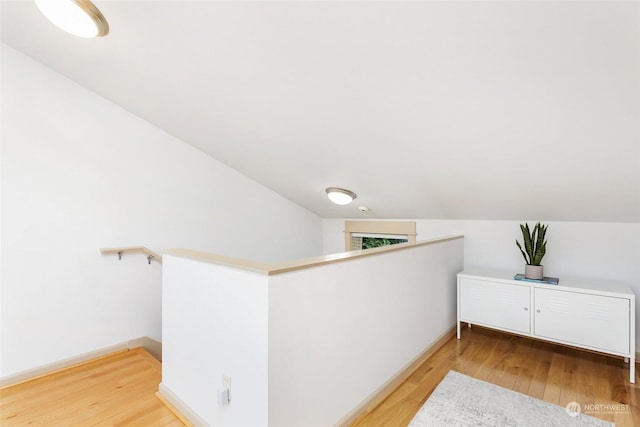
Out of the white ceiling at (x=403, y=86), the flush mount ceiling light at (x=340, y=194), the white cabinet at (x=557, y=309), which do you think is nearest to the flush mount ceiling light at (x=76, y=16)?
the white ceiling at (x=403, y=86)

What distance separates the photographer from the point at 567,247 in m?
2.86

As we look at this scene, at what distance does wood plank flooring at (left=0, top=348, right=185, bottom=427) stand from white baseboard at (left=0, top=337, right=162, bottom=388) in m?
0.04

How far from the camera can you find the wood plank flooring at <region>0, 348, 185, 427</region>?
1834 mm

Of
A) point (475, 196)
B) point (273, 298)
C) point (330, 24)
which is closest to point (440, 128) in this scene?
point (330, 24)

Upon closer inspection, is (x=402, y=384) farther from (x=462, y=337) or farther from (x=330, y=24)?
(x=330, y=24)

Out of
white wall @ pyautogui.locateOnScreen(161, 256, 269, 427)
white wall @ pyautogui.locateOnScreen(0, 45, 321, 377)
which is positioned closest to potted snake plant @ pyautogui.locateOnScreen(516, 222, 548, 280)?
white wall @ pyautogui.locateOnScreen(161, 256, 269, 427)

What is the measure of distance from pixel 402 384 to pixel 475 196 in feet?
5.44

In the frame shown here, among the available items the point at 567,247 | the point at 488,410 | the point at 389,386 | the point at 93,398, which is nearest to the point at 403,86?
the point at 389,386

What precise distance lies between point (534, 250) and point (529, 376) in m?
1.06

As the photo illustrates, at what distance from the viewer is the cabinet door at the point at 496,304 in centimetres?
271

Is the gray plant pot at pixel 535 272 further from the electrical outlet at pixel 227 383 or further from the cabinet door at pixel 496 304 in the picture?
the electrical outlet at pixel 227 383

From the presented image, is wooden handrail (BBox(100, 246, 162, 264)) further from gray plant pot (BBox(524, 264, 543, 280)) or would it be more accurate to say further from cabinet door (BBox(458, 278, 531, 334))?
gray plant pot (BBox(524, 264, 543, 280))

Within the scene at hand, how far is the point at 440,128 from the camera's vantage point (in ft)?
6.30

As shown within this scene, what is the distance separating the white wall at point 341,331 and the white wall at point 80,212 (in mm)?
2017
